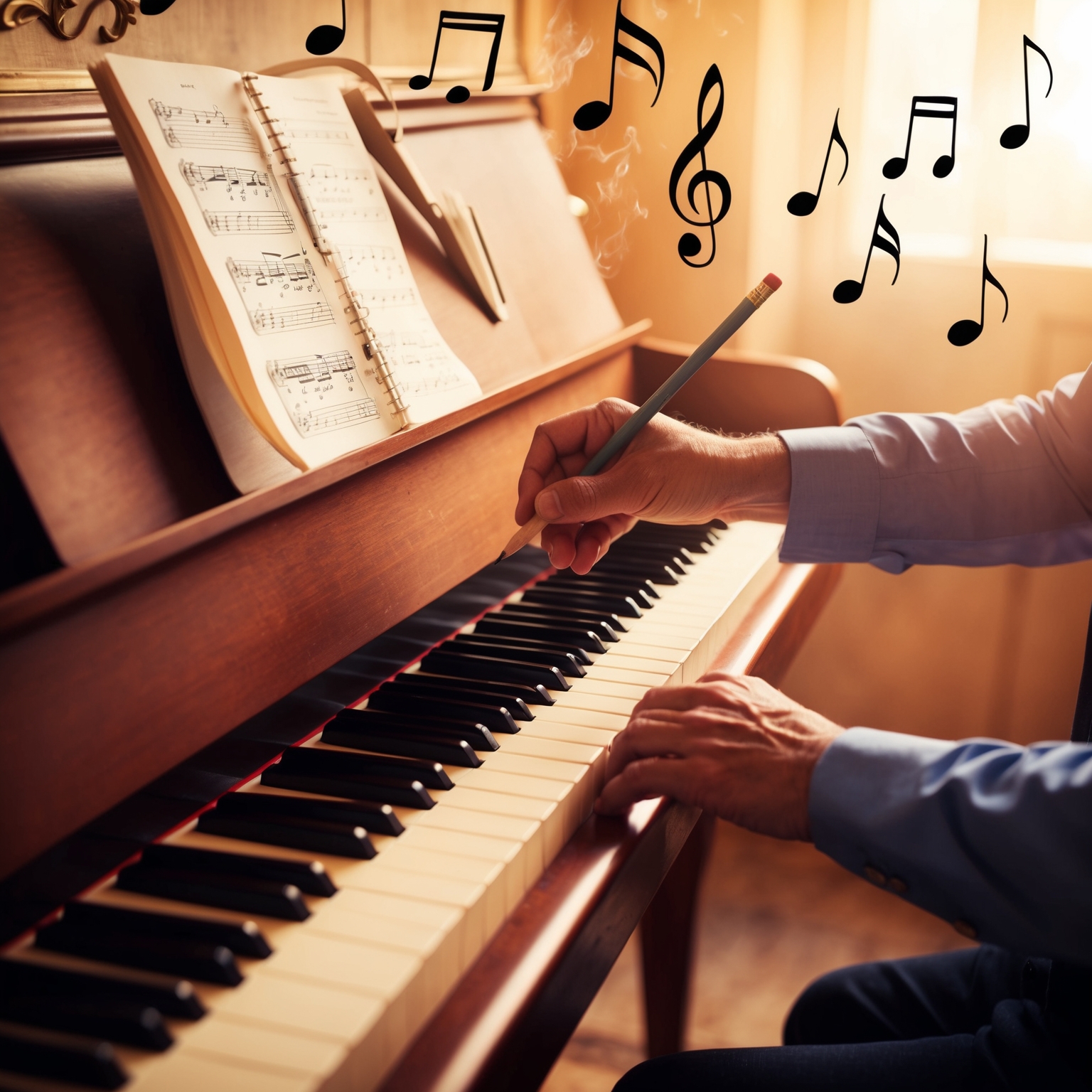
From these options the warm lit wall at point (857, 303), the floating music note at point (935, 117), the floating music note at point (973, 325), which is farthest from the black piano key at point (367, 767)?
the floating music note at point (973, 325)

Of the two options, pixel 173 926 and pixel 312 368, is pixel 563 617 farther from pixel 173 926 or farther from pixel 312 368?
pixel 173 926

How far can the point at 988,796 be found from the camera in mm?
816

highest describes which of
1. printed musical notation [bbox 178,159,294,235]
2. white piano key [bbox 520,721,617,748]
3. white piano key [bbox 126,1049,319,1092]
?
printed musical notation [bbox 178,159,294,235]

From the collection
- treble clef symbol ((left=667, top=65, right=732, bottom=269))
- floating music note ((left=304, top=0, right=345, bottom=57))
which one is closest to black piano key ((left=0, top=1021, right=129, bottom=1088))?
floating music note ((left=304, top=0, right=345, bottom=57))

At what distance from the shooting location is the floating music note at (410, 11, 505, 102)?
1582mm

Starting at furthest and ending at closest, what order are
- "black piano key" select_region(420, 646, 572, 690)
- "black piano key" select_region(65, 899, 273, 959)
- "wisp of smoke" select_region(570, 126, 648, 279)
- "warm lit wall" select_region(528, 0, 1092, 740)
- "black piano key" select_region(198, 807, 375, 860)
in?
"wisp of smoke" select_region(570, 126, 648, 279) < "warm lit wall" select_region(528, 0, 1092, 740) < "black piano key" select_region(420, 646, 572, 690) < "black piano key" select_region(198, 807, 375, 860) < "black piano key" select_region(65, 899, 273, 959)

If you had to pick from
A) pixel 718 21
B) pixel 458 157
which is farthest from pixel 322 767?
pixel 718 21

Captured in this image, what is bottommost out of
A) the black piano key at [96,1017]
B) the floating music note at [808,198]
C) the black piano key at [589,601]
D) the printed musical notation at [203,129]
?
the black piano key at [96,1017]

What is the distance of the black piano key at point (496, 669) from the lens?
1.08 metres

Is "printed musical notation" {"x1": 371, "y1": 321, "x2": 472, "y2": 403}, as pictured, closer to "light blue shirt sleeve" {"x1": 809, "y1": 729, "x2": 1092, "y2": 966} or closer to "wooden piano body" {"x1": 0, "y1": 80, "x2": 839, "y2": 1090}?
"wooden piano body" {"x1": 0, "y1": 80, "x2": 839, "y2": 1090}

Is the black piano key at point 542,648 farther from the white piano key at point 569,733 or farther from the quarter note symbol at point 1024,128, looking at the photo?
the quarter note symbol at point 1024,128

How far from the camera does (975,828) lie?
815mm

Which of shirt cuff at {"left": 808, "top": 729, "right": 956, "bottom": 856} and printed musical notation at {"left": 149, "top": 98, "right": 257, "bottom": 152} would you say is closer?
shirt cuff at {"left": 808, "top": 729, "right": 956, "bottom": 856}

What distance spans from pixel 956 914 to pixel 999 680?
1697 millimetres
